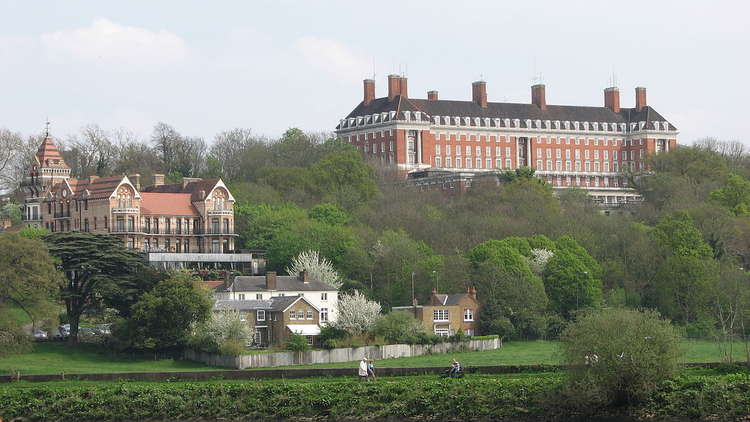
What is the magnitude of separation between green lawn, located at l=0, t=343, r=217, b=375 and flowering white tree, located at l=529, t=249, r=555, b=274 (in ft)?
80.7

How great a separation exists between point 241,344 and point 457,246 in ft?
99.1

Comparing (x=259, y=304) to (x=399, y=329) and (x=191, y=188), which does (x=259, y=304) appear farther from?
(x=191, y=188)

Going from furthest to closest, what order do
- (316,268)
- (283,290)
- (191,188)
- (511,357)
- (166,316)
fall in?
(191,188), (316,268), (283,290), (166,316), (511,357)

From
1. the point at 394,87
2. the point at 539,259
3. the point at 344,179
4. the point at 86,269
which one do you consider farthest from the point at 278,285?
the point at 394,87

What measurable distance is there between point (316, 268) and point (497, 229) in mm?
16491

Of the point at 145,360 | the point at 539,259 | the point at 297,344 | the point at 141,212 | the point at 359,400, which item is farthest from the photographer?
the point at 141,212

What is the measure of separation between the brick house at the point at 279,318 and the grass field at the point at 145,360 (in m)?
6.42

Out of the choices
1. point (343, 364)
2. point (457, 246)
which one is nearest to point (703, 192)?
point (457, 246)

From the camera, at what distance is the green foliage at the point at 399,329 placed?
240 ft

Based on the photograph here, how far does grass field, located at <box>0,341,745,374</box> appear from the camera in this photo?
218 feet

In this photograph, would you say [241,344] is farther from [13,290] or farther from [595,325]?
[595,325]

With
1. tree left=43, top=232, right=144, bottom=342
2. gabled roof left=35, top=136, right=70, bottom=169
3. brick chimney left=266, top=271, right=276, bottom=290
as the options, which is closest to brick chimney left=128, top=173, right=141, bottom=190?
gabled roof left=35, top=136, right=70, bottom=169

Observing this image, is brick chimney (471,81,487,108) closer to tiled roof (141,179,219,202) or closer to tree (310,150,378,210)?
tree (310,150,378,210)

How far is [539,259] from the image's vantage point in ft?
291
